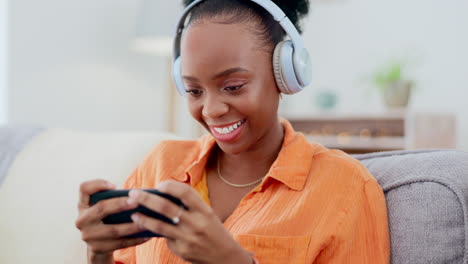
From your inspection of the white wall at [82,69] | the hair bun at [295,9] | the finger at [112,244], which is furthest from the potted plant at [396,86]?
the finger at [112,244]

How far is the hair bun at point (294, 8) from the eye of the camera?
41.5 inches

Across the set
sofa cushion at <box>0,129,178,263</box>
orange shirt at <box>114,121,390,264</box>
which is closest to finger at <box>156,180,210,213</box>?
orange shirt at <box>114,121,390,264</box>

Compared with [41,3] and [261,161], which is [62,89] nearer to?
[41,3]

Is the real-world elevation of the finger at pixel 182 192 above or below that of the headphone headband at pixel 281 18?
below

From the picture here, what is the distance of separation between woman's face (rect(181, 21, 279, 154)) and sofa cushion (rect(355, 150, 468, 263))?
0.27 m

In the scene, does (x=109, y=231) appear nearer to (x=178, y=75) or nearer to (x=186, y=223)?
(x=186, y=223)

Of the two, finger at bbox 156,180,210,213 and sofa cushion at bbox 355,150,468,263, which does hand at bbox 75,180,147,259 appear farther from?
sofa cushion at bbox 355,150,468,263

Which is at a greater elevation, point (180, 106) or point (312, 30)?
point (312, 30)

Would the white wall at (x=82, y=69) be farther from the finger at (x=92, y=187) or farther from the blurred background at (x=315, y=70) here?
the finger at (x=92, y=187)

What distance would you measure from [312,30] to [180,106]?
1.27 metres

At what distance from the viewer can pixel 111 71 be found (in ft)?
12.0

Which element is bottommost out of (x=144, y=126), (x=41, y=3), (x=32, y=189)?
(x=144, y=126)

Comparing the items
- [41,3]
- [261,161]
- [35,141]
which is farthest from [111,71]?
[261,161]

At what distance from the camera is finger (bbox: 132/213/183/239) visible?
0.68m
